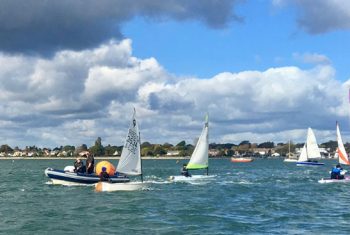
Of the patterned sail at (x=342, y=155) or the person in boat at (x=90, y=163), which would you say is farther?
the patterned sail at (x=342, y=155)

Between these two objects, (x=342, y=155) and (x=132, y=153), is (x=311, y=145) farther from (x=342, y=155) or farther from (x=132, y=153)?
(x=132, y=153)

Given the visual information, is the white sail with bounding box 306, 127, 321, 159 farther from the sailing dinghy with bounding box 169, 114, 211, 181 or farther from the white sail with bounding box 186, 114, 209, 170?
the white sail with bounding box 186, 114, 209, 170

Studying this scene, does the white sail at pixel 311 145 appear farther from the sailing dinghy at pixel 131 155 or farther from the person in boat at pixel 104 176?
the person in boat at pixel 104 176

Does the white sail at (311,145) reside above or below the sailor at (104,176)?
above

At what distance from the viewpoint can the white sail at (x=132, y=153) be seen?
153 feet

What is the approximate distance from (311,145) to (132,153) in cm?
7950

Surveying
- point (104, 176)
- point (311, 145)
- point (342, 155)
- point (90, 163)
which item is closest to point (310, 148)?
point (311, 145)

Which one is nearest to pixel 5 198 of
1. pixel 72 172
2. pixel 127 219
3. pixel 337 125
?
pixel 72 172

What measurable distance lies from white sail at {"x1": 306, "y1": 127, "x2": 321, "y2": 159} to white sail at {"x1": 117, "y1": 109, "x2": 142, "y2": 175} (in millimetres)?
77941

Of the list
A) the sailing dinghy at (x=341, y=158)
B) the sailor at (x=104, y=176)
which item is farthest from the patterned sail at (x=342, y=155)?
the sailor at (x=104, y=176)

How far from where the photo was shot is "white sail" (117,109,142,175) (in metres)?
46.8

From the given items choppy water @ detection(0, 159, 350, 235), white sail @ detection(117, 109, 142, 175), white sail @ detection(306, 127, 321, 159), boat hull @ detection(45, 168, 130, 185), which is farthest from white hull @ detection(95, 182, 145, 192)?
white sail @ detection(306, 127, 321, 159)

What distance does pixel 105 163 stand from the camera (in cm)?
4803

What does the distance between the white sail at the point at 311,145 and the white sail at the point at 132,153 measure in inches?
3069
